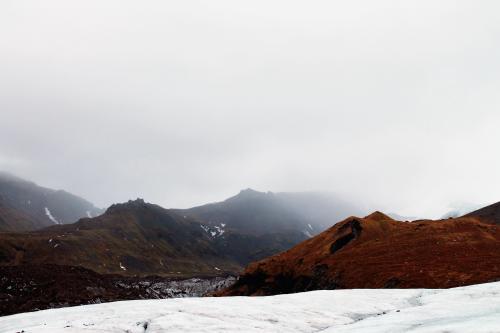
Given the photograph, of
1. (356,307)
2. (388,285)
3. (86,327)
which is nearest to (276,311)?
(356,307)

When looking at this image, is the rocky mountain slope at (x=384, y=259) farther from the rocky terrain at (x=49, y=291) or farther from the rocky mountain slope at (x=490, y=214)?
the rocky mountain slope at (x=490, y=214)

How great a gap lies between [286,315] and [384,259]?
34277mm

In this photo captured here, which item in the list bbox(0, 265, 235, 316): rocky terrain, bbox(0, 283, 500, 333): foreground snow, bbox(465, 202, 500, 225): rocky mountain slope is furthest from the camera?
bbox(465, 202, 500, 225): rocky mountain slope

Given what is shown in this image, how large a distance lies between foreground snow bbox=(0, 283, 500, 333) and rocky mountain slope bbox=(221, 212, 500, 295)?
16799mm

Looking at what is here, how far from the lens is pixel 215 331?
1930cm

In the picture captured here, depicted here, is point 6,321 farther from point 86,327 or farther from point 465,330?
point 465,330

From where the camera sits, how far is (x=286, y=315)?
23250 mm

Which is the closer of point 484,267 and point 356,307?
point 356,307

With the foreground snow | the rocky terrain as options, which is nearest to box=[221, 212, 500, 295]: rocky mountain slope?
the foreground snow

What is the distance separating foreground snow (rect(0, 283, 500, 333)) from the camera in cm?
1894

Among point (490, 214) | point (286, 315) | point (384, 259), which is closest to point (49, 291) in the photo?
point (384, 259)

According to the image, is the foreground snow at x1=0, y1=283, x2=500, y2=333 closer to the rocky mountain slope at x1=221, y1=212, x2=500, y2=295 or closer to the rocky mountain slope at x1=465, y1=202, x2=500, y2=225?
the rocky mountain slope at x1=221, y1=212, x2=500, y2=295

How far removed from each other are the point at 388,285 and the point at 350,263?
436 inches

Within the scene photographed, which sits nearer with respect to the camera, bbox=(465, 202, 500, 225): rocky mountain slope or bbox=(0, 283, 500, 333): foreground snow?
bbox=(0, 283, 500, 333): foreground snow
